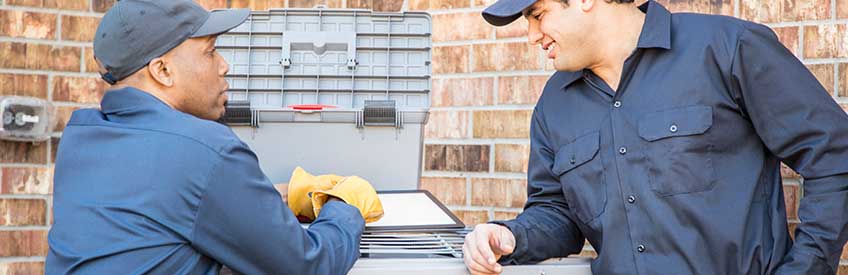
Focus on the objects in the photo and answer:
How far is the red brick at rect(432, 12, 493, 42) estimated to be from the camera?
9.35 ft

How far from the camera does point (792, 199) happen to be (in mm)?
2307

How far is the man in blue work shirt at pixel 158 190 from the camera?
4.56 ft

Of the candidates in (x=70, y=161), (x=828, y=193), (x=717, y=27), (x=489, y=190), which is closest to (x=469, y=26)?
(x=489, y=190)

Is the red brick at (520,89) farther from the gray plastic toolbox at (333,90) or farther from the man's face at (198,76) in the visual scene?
the man's face at (198,76)

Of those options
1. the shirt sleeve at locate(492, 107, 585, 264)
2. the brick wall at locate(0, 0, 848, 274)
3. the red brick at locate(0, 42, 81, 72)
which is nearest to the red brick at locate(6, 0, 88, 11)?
the brick wall at locate(0, 0, 848, 274)

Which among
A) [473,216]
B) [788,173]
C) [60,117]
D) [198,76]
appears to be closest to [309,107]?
[198,76]

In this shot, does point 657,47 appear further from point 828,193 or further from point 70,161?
point 70,161

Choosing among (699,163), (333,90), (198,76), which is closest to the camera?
(198,76)

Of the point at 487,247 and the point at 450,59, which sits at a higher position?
the point at 450,59

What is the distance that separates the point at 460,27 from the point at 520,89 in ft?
0.93

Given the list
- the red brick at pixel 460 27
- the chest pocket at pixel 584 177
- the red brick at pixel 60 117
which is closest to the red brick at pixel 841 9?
the chest pocket at pixel 584 177

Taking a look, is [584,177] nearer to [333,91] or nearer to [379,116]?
[379,116]

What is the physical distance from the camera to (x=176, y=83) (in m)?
1.59

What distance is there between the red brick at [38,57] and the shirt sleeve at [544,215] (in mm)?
1750
